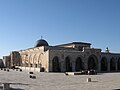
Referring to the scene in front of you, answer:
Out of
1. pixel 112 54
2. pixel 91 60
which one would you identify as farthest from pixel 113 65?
pixel 91 60

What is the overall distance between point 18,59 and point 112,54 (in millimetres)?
30508

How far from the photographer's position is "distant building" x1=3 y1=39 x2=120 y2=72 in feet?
156

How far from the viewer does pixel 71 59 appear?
49000mm

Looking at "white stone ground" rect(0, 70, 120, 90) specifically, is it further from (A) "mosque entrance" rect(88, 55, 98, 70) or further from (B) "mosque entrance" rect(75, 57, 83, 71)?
(A) "mosque entrance" rect(88, 55, 98, 70)

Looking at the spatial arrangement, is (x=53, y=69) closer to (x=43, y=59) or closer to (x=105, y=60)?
(x=43, y=59)

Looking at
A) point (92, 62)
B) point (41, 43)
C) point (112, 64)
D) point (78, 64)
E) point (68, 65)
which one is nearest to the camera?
point (68, 65)

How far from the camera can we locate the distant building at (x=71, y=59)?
47.5 m

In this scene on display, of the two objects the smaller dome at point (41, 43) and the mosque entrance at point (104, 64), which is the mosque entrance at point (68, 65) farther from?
the smaller dome at point (41, 43)

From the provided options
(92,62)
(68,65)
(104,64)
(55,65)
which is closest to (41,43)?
(55,65)

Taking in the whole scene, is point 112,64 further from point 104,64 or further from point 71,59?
point 71,59

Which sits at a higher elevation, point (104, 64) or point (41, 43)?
point (41, 43)

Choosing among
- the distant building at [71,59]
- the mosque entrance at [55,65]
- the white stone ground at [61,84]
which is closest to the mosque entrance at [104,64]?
the distant building at [71,59]

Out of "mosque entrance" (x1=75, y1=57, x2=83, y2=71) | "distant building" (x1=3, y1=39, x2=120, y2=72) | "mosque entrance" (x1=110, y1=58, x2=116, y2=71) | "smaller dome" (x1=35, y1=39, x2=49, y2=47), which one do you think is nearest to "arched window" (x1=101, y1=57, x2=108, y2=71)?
"distant building" (x1=3, y1=39, x2=120, y2=72)

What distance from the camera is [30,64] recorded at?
63.8m
